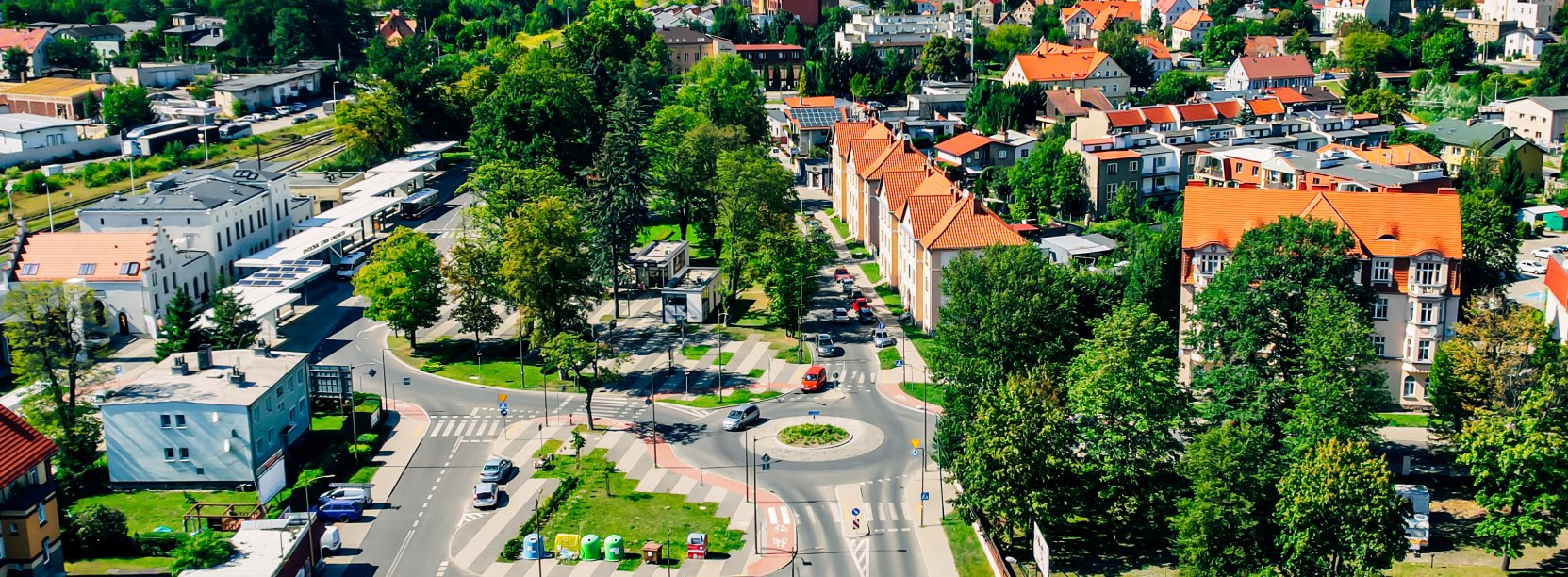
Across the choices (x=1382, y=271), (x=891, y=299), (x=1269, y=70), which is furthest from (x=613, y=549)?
(x=1269, y=70)

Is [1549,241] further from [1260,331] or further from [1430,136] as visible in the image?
[1260,331]

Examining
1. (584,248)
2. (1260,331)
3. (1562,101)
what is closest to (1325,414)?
(1260,331)

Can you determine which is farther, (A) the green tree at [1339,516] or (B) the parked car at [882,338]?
(B) the parked car at [882,338]

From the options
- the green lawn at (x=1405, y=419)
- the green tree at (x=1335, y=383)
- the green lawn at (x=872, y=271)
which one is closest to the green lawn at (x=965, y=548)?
the green tree at (x=1335, y=383)

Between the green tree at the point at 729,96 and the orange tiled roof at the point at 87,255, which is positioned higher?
the green tree at the point at 729,96

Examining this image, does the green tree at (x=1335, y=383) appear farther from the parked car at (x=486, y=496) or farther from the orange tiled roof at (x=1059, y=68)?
the orange tiled roof at (x=1059, y=68)

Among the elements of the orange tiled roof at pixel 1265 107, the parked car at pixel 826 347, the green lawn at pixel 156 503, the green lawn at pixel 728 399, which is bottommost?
the green lawn at pixel 156 503

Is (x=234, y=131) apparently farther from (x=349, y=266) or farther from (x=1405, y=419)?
(x=1405, y=419)
